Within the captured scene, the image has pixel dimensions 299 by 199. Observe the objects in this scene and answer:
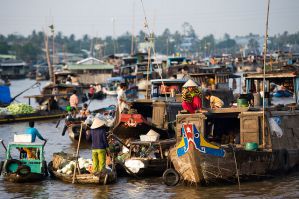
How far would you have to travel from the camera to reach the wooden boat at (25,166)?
1571 centimetres

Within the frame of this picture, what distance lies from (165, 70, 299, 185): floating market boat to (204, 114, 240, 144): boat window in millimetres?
86

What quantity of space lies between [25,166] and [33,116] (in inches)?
657

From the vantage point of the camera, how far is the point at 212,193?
571 inches

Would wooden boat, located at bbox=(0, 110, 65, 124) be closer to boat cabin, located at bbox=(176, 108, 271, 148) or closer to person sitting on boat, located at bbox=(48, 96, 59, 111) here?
person sitting on boat, located at bbox=(48, 96, 59, 111)

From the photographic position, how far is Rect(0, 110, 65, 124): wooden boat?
30812 millimetres

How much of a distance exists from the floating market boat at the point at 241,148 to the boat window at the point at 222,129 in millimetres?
86

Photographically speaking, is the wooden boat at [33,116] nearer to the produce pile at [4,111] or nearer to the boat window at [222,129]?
the produce pile at [4,111]

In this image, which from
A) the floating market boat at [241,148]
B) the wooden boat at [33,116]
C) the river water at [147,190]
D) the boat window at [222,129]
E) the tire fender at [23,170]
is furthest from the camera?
the wooden boat at [33,116]

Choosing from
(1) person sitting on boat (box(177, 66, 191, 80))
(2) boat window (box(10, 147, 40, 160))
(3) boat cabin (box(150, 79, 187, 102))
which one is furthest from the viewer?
(1) person sitting on boat (box(177, 66, 191, 80))

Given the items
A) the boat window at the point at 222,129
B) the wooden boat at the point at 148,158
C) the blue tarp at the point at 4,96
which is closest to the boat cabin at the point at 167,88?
the boat window at the point at 222,129

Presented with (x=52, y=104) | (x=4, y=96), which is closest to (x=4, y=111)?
(x=52, y=104)

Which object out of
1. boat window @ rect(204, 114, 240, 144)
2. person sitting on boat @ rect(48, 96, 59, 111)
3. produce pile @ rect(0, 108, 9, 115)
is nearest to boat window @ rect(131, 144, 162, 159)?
boat window @ rect(204, 114, 240, 144)

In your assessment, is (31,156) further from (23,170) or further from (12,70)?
(12,70)

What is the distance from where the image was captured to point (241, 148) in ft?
49.7
